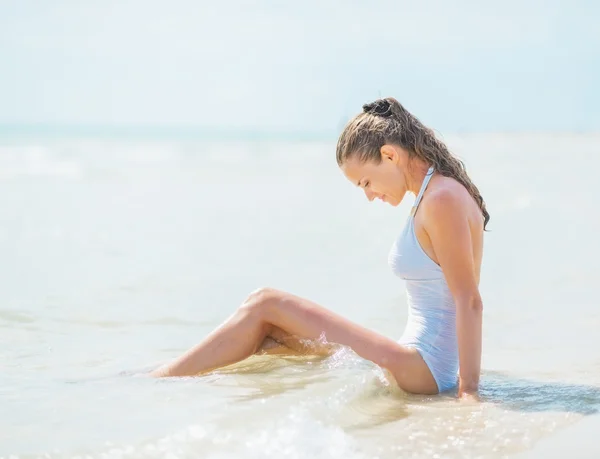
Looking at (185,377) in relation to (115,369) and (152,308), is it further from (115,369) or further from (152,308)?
(152,308)

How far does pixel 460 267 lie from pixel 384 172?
1.93 ft

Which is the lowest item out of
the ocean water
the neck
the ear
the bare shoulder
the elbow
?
the ocean water

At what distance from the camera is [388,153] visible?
13.4 feet

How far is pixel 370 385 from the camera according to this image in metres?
4.18

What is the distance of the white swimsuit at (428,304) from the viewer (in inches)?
159

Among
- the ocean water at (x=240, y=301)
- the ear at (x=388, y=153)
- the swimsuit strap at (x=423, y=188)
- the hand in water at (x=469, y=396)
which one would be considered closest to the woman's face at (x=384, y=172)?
the ear at (x=388, y=153)

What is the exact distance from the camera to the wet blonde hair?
13.4 feet

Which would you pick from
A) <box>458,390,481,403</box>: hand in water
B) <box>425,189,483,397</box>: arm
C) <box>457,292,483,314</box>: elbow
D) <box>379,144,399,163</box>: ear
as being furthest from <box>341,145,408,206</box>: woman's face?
<box>458,390,481,403</box>: hand in water

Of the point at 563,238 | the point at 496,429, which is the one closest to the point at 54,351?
the point at 496,429

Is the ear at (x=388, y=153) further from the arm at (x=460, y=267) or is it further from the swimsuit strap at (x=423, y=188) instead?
the arm at (x=460, y=267)

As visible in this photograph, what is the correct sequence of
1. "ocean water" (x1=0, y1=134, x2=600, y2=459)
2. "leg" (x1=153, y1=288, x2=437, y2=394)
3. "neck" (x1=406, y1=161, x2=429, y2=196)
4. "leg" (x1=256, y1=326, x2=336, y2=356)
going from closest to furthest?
"ocean water" (x1=0, y1=134, x2=600, y2=459) < "neck" (x1=406, y1=161, x2=429, y2=196) < "leg" (x1=153, y1=288, x2=437, y2=394) < "leg" (x1=256, y1=326, x2=336, y2=356)

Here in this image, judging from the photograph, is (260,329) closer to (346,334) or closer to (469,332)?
(346,334)

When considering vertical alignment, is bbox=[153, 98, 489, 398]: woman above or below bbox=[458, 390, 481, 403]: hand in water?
above

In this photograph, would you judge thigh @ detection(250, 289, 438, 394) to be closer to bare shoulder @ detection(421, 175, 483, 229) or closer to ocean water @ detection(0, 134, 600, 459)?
ocean water @ detection(0, 134, 600, 459)
